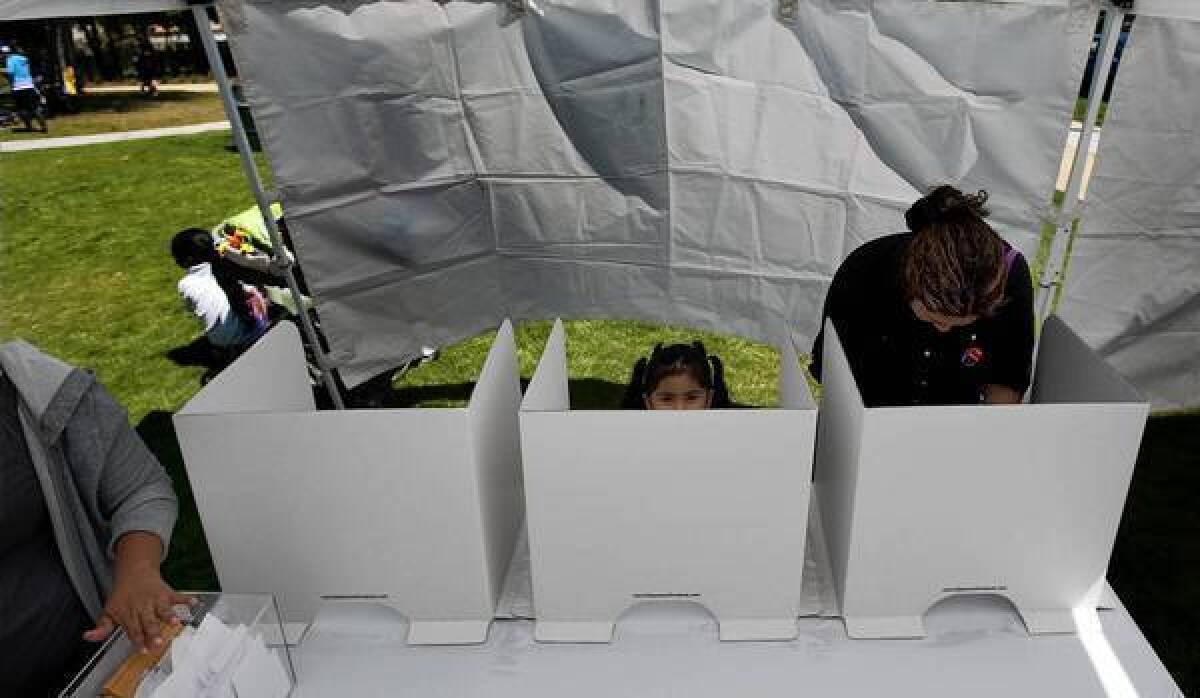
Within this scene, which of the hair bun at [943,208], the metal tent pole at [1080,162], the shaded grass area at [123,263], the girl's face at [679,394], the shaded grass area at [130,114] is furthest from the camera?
the shaded grass area at [130,114]

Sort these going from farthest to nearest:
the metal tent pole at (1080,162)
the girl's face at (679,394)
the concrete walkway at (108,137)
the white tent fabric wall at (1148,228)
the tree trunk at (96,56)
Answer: the tree trunk at (96,56) → the concrete walkway at (108,137) → the white tent fabric wall at (1148,228) → the metal tent pole at (1080,162) → the girl's face at (679,394)

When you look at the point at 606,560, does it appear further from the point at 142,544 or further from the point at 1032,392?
the point at 1032,392

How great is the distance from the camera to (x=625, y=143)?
8.26 feet

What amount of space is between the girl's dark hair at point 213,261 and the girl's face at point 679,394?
237 centimetres

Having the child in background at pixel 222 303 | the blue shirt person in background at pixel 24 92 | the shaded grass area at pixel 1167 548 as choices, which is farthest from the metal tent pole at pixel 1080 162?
the blue shirt person in background at pixel 24 92

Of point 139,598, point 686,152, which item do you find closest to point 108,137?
point 686,152

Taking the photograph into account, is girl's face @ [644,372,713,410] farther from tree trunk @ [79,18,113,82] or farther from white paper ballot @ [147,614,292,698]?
tree trunk @ [79,18,113,82]

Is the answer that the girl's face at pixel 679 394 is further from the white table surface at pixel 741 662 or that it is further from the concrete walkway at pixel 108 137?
the concrete walkway at pixel 108 137

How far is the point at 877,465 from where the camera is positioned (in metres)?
0.97

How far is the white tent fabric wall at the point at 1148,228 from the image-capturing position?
76.6 inches

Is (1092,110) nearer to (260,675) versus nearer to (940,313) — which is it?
(940,313)

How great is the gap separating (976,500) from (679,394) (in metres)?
0.69

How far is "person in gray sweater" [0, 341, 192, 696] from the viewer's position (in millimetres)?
1010

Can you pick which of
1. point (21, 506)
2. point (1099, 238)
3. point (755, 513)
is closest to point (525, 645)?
point (755, 513)
